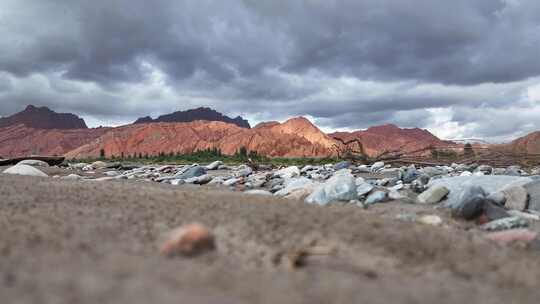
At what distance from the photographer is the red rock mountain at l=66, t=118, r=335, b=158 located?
8200cm

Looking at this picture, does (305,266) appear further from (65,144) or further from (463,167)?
(65,144)

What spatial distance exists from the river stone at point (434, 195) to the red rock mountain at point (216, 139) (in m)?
74.3

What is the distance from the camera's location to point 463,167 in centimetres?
876

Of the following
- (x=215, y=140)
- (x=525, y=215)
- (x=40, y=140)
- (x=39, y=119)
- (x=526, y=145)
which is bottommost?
(x=525, y=215)

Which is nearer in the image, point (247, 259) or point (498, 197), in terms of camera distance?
point (247, 259)

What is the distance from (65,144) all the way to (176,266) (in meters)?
128

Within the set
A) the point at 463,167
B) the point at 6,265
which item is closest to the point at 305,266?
the point at 6,265

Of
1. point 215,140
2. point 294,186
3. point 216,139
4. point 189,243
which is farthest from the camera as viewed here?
point 216,139

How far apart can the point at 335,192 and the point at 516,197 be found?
5.83ft

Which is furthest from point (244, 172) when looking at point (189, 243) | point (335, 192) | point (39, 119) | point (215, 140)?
point (39, 119)

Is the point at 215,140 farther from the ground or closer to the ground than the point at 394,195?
farther from the ground

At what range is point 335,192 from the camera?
4402mm

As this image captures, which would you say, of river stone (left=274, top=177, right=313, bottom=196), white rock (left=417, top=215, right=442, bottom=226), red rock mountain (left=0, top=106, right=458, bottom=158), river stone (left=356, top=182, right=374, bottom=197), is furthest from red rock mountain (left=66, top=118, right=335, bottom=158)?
white rock (left=417, top=215, right=442, bottom=226)

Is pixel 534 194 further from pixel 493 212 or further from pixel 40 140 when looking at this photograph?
pixel 40 140
